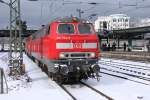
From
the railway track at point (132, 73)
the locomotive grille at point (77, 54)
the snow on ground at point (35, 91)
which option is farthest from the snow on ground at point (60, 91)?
the railway track at point (132, 73)

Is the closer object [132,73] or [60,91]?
[60,91]

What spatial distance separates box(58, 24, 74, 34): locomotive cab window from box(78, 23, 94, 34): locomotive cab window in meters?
0.36

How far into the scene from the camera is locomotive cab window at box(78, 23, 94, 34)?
15326mm

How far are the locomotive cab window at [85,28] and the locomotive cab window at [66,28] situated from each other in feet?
1.20

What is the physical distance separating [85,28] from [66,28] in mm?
868

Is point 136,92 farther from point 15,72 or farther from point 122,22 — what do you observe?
point 122,22

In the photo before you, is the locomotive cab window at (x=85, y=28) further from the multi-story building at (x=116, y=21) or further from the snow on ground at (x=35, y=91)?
the multi-story building at (x=116, y=21)

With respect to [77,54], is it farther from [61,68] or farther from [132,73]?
[132,73]

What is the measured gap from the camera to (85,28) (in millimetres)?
15484

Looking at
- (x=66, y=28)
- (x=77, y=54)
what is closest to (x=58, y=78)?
(x=77, y=54)

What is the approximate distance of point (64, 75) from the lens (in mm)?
14805

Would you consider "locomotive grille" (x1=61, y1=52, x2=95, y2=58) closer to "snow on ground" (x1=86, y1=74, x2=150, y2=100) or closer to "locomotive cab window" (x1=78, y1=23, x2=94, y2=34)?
"locomotive cab window" (x1=78, y1=23, x2=94, y2=34)

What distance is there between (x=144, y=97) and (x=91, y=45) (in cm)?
419

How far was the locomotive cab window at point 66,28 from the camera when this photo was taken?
49.6 ft
